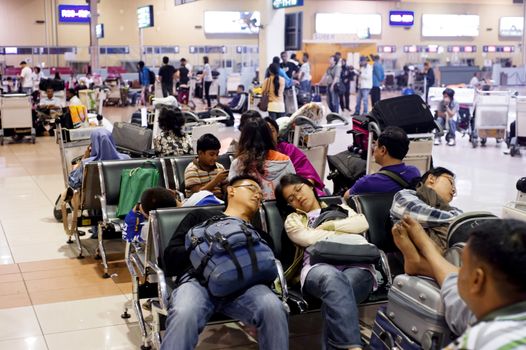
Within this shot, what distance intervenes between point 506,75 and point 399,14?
8.47 m

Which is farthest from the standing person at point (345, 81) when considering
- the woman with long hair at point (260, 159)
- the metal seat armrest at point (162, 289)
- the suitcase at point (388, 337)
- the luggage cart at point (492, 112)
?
the suitcase at point (388, 337)

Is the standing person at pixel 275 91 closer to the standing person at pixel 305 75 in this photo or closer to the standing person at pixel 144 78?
the standing person at pixel 305 75

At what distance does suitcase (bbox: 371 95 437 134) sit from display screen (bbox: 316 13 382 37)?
30833 mm

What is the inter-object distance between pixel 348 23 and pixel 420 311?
35.7 m

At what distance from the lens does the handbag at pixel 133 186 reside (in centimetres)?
607

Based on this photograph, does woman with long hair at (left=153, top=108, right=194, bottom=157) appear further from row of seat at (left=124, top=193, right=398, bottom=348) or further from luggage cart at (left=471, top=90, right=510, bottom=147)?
luggage cart at (left=471, top=90, right=510, bottom=147)

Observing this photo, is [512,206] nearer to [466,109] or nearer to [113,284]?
[113,284]

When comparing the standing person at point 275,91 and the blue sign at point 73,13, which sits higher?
the blue sign at point 73,13

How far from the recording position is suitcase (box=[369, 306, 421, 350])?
3.08m

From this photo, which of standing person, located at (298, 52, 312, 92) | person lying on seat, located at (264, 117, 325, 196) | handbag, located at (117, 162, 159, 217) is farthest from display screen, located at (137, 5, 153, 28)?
person lying on seat, located at (264, 117, 325, 196)

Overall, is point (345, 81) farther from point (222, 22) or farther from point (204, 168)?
point (204, 168)

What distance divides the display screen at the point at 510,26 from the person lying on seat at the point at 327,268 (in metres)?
39.2

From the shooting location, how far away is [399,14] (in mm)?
33125

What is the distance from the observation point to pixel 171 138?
718cm
